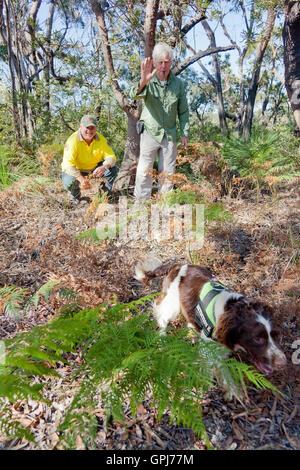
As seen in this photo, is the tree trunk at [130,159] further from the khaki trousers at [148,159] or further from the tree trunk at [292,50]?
the tree trunk at [292,50]

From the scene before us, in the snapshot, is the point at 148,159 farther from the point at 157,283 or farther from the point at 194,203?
the point at 157,283

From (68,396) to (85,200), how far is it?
3.30m

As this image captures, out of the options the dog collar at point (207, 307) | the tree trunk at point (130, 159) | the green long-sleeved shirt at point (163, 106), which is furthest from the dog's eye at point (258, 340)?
the tree trunk at point (130, 159)

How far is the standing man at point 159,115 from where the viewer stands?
14.9 ft

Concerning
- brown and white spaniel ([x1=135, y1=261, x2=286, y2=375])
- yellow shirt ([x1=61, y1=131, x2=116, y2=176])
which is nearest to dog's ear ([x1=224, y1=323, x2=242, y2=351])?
brown and white spaniel ([x1=135, y1=261, x2=286, y2=375])

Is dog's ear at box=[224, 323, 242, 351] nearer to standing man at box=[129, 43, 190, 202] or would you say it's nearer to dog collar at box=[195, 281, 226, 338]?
dog collar at box=[195, 281, 226, 338]

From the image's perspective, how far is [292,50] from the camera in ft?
18.9

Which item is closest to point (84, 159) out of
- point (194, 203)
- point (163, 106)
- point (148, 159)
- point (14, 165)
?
point (148, 159)

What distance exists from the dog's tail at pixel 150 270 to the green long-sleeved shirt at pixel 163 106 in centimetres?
237

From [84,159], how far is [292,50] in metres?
4.39

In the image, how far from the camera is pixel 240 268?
3.67 m

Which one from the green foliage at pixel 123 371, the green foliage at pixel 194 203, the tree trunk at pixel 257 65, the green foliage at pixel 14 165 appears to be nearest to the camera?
the green foliage at pixel 123 371
